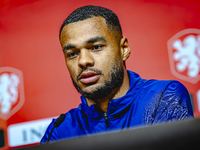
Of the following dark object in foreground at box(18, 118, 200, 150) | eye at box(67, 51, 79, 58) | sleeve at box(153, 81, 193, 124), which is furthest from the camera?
eye at box(67, 51, 79, 58)

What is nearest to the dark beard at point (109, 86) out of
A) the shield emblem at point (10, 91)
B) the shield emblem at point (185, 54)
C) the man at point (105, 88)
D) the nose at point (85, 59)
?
the man at point (105, 88)

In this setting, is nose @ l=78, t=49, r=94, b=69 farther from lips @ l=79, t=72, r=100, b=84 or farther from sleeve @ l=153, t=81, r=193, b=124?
sleeve @ l=153, t=81, r=193, b=124

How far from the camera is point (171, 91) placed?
83 cm

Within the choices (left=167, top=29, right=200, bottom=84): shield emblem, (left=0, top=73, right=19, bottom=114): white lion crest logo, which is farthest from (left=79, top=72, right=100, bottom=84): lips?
(left=0, top=73, right=19, bottom=114): white lion crest logo

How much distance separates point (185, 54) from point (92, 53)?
646 mm

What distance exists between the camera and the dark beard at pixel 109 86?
863 millimetres

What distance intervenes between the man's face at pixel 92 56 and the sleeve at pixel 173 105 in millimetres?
209

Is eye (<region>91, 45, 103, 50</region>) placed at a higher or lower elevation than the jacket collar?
higher

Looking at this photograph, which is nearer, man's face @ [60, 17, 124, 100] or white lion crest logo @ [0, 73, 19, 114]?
man's face @ [60, 17, 124, 100]

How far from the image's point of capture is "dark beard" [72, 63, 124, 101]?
34.0 inches

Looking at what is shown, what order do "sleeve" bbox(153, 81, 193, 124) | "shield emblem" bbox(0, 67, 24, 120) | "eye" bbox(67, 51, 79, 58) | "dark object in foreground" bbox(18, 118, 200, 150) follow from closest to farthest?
"dark object in foreground" bbox(18, 118, 200, 150), "sleeve" bbox(153, 81, 193, 124), "eye" bbox(67, 51, 79, 58), "shield emblem" bbox(0, 67, 24, 120)

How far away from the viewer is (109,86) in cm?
88

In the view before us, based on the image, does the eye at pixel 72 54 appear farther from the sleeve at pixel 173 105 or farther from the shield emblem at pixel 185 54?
the shield emblem at pixel 185 54

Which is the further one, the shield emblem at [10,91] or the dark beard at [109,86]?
the shield emblem at [10,91]
